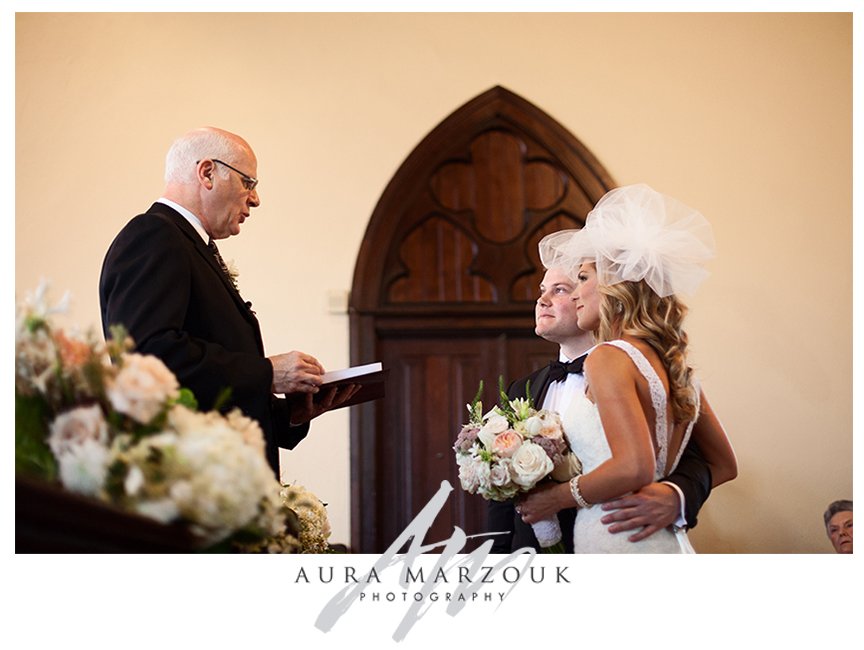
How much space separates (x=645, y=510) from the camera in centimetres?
258

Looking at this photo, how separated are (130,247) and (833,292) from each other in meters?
4.20

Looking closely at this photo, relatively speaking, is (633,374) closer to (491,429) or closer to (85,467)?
(491,429)

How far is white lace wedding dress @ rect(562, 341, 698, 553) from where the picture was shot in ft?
8.50

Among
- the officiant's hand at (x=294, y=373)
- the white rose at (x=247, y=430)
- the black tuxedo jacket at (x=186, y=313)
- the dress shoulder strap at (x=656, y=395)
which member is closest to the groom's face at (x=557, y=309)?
the dress shoulder strap at (x=656, y=395)

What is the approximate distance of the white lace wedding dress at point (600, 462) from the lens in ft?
8.50

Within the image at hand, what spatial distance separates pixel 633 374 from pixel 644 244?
419 mm

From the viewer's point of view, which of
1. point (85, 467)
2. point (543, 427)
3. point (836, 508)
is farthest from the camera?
point (836, 508)

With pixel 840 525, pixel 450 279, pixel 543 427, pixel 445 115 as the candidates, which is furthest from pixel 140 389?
pixel 445 115

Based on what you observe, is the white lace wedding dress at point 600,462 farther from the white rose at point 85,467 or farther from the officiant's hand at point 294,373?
the white rose at point 85,467

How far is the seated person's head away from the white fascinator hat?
1201 millimetres

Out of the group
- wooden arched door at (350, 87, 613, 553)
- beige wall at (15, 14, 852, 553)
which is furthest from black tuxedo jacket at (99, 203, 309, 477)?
wooden arched door at (350, 87, 613, 553)

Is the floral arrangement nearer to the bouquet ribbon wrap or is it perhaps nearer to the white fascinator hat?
the bouquet ribbon wrap
